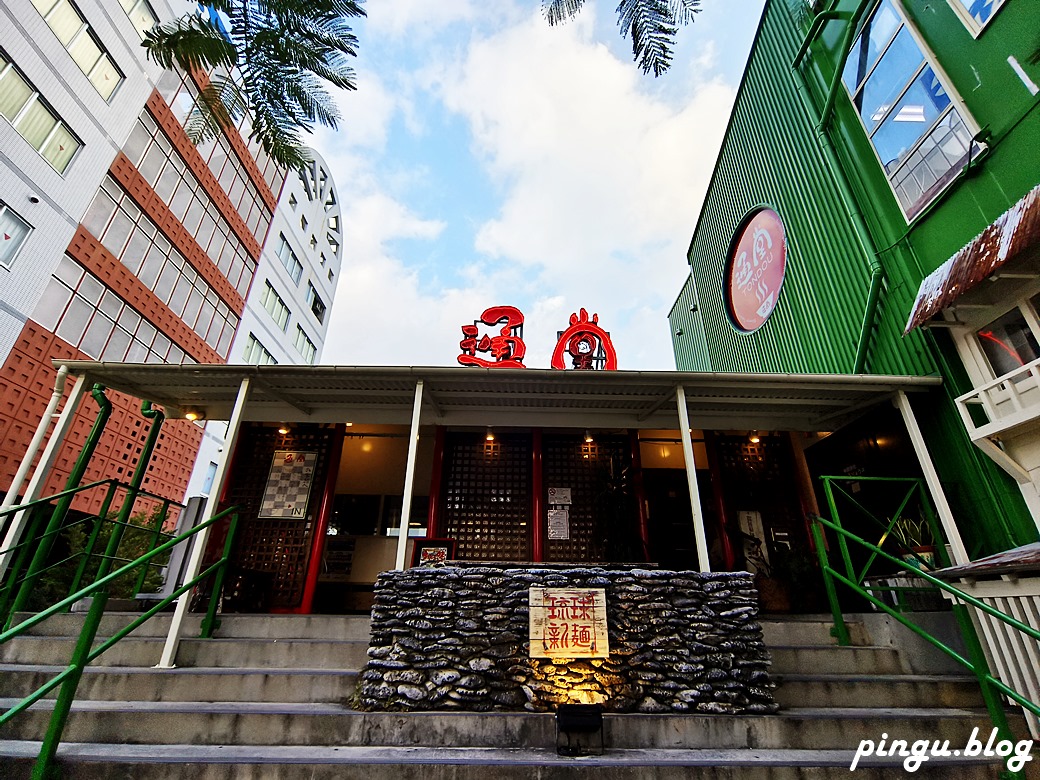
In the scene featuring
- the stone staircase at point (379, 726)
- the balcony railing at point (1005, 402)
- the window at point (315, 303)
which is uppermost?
the window at point (315, 303)

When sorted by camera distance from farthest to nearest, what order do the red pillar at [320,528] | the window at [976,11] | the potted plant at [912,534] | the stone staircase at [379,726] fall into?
1. the red pillar at [320,528]
2. the potted plant at [912,534]
3. the window at [976,11]
4. the stone staircase at [379,726]

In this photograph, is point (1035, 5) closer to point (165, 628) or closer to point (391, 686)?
point (391, 686)

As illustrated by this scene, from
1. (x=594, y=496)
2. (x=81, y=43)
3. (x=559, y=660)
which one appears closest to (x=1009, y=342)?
(x=594, y=496)

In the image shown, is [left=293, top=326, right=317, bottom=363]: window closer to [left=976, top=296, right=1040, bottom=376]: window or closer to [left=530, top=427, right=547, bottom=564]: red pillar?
[left=530, top=427, right=547, bottom=564]: red pillar

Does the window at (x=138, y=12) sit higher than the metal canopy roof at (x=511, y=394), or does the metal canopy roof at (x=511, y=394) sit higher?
the window at (x=138, y=12)

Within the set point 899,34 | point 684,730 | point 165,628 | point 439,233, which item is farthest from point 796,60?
point 165,628

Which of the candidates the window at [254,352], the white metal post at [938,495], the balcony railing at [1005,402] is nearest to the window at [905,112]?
the balcony railing at [1005,402]

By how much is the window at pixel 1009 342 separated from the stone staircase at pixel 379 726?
3339 mm

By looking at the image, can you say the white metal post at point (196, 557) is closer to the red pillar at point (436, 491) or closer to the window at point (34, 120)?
the red pillar at point (436, 491)

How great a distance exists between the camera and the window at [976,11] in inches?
208

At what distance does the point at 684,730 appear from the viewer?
384 cm

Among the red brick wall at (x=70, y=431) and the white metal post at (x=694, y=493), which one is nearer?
the white metal post at (x=694, y=493)

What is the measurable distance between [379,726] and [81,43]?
16834mm

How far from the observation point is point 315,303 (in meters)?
25.7
